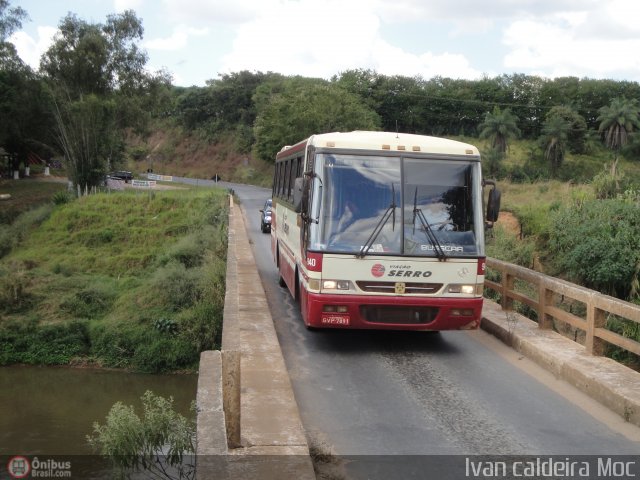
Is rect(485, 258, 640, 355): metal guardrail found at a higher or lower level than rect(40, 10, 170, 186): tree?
lower

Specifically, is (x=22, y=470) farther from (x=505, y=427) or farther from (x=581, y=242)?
(x=581, y=242)

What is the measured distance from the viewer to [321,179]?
9.44 meters

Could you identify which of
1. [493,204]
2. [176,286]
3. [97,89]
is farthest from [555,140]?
[493,204]

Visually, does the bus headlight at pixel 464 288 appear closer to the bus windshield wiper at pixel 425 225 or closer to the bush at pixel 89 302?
the bus windshield wiper at pixel 425 225

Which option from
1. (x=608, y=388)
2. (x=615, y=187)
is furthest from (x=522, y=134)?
(x=608, y=388)

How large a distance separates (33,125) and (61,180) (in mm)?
8729

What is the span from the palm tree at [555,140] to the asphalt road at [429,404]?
→ 230 ft

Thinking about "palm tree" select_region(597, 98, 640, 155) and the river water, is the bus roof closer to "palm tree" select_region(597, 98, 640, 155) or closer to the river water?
the river water

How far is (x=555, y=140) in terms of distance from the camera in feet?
249

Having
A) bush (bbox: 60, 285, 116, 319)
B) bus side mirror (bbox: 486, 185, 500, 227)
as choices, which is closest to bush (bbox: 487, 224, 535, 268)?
bus side mirror (bbox: 486, 185, 500, 227)

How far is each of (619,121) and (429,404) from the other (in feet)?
257

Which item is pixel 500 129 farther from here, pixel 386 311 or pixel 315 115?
pixel 386 311

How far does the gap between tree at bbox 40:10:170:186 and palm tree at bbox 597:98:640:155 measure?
48821mm

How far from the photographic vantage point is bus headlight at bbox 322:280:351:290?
9.24 meters
